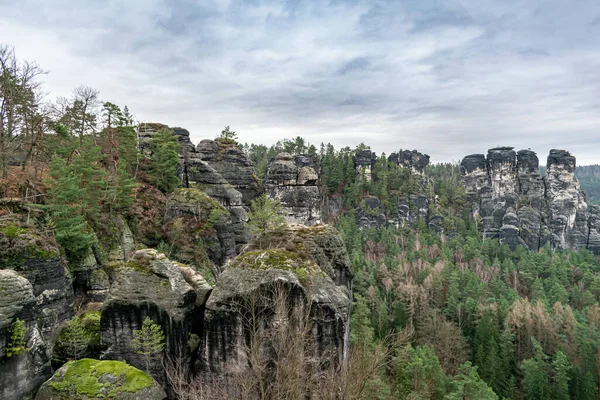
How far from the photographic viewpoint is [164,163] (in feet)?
105

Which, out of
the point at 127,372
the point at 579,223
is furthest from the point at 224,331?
the point at 579,223

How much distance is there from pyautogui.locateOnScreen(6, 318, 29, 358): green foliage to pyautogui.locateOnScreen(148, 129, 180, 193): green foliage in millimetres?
22881

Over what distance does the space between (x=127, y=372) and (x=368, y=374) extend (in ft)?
22.6

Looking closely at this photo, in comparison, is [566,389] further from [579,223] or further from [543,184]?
[543,184]

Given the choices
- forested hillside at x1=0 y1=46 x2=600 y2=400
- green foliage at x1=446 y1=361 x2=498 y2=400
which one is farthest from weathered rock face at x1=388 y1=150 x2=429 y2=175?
green foliage at x1=446 y1=361 x2=498 y2=400

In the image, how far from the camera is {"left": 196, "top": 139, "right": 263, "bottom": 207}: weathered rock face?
138 ft

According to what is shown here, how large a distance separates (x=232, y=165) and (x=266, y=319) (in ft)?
113

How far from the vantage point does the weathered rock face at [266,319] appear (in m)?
10.2

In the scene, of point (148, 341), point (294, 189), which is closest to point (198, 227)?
point (294, 189)

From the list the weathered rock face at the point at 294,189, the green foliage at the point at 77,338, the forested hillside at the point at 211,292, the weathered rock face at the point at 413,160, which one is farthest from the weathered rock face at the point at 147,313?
the weathered rock face at the point at 413,160

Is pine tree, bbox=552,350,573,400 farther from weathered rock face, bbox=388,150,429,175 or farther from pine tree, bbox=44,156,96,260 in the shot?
weathered rock face, bbox=388,150,429,175

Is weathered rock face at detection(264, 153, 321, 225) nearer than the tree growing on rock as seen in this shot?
No

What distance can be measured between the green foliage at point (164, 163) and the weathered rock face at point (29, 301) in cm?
1806

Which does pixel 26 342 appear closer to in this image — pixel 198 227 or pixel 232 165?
pixel 198 227
